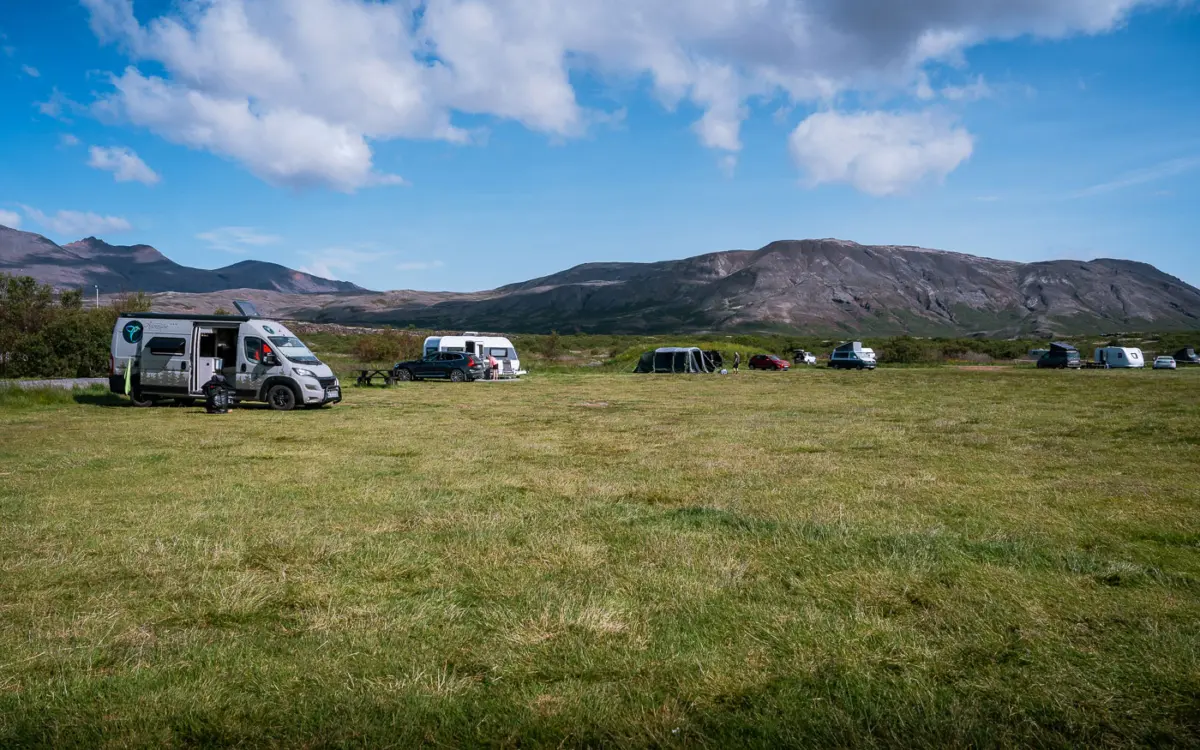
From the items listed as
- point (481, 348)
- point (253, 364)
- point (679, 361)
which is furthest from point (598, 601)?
point (679, 361)

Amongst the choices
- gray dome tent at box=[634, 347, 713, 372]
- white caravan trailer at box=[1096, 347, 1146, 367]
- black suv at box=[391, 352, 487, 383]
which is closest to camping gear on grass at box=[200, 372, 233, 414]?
black suv at box=[391, 352, 487, 383]

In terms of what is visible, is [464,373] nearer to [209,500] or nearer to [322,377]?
[322,377]

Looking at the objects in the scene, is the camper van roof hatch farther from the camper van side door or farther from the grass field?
the grass field

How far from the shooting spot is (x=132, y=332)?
20484 mm

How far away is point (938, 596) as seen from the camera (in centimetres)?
489

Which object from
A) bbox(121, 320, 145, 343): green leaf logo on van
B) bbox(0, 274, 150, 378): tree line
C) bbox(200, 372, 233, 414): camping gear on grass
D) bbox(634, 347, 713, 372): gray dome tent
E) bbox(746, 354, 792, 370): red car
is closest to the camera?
bbox(200, 372, 233, 414): camping gear on grass

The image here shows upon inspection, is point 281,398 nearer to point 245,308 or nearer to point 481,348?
point 245,308

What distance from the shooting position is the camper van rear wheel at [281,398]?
19.8 metres

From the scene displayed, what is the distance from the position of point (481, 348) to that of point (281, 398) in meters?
19.7

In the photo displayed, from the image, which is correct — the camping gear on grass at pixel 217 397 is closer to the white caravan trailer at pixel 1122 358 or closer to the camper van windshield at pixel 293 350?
the camper van windshield at pixel 293 350

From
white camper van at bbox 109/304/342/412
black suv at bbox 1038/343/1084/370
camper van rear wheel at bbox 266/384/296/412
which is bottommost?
camper van rear wheel at bbox 266/384/296/412

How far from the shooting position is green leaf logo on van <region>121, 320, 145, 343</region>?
805 inches

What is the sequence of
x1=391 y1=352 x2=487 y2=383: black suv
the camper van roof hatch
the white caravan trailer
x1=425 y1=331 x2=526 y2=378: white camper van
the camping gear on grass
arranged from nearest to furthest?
1. the camping gear on grass
2. the camper van roof hatch
3. x1=391 y1=352 x2=487 y2=383: black suv
4. x1=425 y1=331 x2=526 y2=378: white camper van
5. the white caravan trailer

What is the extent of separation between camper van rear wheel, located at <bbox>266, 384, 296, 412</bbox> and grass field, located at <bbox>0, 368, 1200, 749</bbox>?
28.3ft
